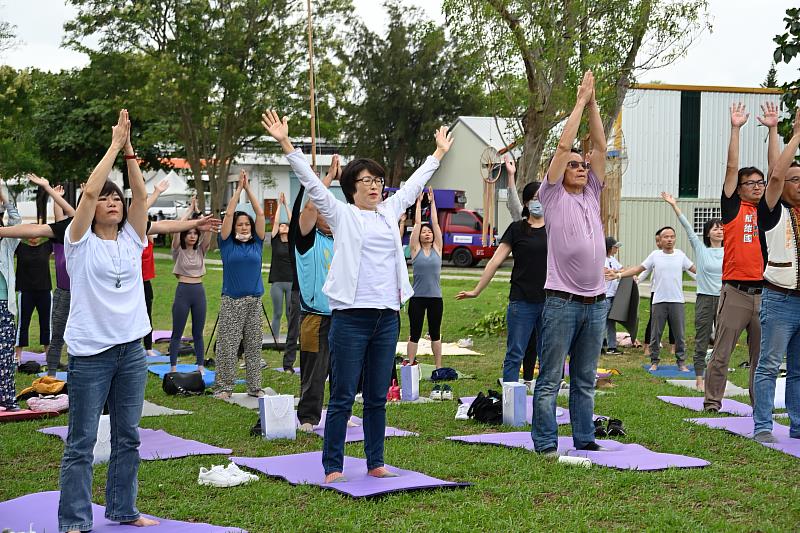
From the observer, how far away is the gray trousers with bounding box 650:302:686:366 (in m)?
12.8

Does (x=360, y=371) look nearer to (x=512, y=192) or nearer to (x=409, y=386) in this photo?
(x=512, y=192)

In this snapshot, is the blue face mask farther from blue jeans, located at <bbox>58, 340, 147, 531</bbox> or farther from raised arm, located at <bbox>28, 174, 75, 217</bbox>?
blue jeans, located at <bbox>58, 340, 147, 531</bbox>

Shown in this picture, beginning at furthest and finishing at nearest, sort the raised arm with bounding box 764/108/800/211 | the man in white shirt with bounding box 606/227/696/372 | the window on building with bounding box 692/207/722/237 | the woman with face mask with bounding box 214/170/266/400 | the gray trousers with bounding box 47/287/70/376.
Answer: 1. the window on building with bounding box 692/207/722/237
2. the man in white shirt with bounding box 606/227/696/372
3. the gray trousers with bounding box 47/287/70/376
4. the woman with face mask with bounding box 214/170/266/400
5. the raised arm with bounding box 764/108/800/211

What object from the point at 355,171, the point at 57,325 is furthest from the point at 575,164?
the point at 57,325

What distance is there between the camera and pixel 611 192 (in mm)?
21703

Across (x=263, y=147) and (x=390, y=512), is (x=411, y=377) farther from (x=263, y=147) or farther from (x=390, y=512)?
(x=263, y=147)

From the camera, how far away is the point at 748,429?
26.1 ft

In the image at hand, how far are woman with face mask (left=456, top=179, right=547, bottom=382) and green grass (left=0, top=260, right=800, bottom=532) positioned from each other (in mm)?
974

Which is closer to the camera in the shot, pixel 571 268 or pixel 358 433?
pixel 571 268

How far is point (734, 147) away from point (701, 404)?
2715mm

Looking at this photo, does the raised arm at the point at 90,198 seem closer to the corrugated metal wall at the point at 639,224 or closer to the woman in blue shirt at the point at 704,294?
the woman in blue shirt at the point at 704,294

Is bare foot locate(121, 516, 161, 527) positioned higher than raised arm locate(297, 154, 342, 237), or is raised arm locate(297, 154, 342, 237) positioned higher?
raised arm locate(297, 154, 342, 237)

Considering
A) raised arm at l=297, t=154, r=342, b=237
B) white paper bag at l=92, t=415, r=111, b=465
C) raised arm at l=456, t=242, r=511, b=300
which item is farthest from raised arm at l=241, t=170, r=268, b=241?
white paper bag at l=92, t=415, r=111, b=465

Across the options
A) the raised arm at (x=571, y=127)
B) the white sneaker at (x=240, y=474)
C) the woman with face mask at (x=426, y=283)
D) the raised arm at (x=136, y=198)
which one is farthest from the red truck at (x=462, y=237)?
the raised arm at (x=136, y=198)
